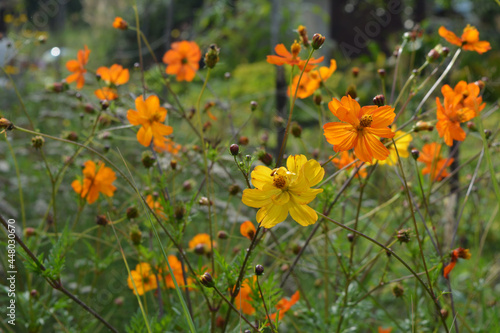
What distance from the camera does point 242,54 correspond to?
4.64 meters

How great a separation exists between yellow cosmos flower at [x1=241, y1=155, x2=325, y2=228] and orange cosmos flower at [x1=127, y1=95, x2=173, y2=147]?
0.86 ft

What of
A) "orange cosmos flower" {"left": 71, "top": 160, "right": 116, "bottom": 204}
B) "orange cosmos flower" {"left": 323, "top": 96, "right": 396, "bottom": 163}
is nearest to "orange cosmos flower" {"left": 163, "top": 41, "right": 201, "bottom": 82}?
"orange cosmos flower" {"left": 71, "top": 160, "right": 116, "bottom": 204}

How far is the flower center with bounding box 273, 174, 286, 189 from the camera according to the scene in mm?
500

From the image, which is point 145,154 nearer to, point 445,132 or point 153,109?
point 153,109

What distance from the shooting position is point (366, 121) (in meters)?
0.53

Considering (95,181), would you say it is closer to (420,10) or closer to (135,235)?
(135,235)

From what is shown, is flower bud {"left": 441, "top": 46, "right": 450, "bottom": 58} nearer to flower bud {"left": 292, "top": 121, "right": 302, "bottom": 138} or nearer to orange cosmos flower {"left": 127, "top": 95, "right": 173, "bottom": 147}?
flower bud {"left": 292, "top": 121, "right": 302, "bottom": 138}

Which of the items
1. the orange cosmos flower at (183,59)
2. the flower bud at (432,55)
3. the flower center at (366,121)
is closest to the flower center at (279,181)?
the flower center at (366,121)

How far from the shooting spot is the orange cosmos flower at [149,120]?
710 mm

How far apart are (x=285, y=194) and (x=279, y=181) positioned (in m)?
0.02

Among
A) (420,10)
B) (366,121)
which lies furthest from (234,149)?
(420,10)

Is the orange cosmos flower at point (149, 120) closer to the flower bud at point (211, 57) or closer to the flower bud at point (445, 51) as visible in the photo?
the flower bud at point (211, 57)

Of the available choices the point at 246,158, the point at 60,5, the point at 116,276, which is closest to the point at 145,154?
the point at 246,158

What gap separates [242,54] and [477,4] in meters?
2.43
